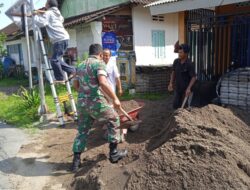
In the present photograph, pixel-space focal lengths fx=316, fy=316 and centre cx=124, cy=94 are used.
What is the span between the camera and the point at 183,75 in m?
6.43

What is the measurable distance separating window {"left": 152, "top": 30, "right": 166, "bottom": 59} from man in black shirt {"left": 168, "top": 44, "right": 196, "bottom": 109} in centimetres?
852

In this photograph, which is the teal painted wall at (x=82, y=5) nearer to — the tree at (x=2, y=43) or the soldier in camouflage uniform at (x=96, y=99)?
the tree at (x=2, y=43)

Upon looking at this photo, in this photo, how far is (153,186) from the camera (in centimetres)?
374

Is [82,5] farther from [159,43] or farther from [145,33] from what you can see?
[159,43]

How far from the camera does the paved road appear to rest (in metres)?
4.86

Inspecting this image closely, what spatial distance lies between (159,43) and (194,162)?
11.9 metres

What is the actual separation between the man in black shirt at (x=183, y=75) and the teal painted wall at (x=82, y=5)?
8514 millimetres

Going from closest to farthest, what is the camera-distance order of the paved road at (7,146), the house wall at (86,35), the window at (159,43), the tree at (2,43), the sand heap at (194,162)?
1. the sand heap at (194,162)
2. the paved road at (7,146)
3. the house wall at (86,35)
4. the window at (159,43)
5. the tree at (2,43)

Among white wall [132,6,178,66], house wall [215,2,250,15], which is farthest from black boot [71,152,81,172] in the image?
white wall [132,6,178,66]

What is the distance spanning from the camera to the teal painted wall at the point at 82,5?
16.1 m

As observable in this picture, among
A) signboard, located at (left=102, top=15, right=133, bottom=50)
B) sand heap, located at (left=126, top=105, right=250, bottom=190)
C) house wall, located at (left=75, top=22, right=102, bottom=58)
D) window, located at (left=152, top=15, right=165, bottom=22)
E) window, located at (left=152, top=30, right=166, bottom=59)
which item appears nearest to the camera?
sand heap, located at (left=126, top=105, right=250, bottom=190)

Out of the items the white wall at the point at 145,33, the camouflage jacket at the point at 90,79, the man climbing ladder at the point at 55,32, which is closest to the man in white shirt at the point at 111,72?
the camouflage jacket at the point at 90,79

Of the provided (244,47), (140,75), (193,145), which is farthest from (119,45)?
(193,145)

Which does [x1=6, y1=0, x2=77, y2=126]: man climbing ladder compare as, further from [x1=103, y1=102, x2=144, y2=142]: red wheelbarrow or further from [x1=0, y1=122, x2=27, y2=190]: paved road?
[x1=103, y1=102, x2=144, y2=142]: red wheelbarrow
